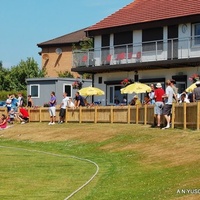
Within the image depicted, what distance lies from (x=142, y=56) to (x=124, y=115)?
10.9 metres

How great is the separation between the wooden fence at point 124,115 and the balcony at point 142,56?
Answer: 298 inches

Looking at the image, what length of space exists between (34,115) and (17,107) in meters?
1.42

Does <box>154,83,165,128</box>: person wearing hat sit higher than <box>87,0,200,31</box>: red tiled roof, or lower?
lower

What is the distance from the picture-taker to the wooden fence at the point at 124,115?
2689 cm

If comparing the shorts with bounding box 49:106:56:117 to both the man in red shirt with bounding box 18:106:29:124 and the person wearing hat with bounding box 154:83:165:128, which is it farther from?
the person wearing hat with bounding box 154:83:165:128

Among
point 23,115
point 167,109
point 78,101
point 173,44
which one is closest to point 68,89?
point 23,115

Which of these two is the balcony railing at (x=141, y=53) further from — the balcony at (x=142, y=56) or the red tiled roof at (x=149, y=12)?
the red tiled roof at (x=149, y=12)

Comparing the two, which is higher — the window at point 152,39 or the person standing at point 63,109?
the window at point 152,39

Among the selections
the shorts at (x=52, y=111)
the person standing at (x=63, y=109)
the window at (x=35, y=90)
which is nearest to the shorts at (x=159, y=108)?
the person standing at (x=63, y=109)

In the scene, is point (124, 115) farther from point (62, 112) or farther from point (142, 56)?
point (142, 56)

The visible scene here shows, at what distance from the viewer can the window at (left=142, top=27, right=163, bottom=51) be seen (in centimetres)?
4309

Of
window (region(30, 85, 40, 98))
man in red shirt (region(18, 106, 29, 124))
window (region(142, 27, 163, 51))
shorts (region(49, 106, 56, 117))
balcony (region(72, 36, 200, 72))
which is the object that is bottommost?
man in red shirt (region(18, 106, 29, 124))

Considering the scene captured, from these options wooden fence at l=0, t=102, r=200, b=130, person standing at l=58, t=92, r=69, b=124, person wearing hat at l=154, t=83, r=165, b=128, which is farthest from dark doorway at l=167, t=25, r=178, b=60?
person wearing hat at l=154, t=83, r=165, b=128

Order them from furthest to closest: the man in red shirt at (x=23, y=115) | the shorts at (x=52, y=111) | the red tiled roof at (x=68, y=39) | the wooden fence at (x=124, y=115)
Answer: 1. the red tiled roof at (x=68, y=39)
2. the man in red shirt at (x=23, y=115)
3. the shorts at (x=52, y=111)
4. the wooden fence at (x=124, y=115)
